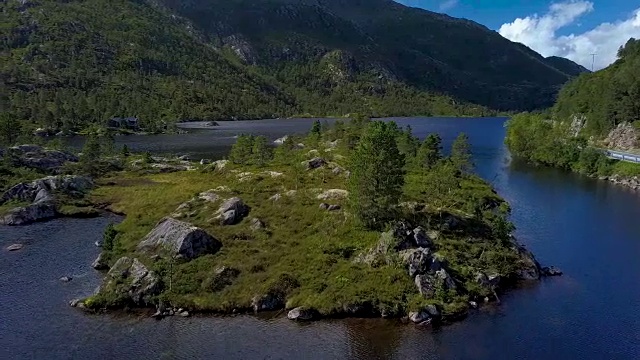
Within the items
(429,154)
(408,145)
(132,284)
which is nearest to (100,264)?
(132,284)

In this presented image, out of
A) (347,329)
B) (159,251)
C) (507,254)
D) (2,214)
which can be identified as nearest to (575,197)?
(507,254)

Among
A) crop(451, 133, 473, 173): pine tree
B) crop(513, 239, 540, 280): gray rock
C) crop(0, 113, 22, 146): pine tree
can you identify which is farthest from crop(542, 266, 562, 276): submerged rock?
crop(0, 113, 22, 146): pine tree

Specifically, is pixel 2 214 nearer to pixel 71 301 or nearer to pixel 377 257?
pixel 71 301

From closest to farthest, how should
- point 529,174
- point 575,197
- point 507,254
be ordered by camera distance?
point 507,254 → point 575,197 → point 529,174

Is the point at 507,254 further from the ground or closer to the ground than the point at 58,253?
further from the ground

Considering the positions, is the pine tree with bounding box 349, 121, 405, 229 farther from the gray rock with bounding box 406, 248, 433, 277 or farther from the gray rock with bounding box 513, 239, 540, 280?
the gray rock with bounding box 513, 239, 540, 280
